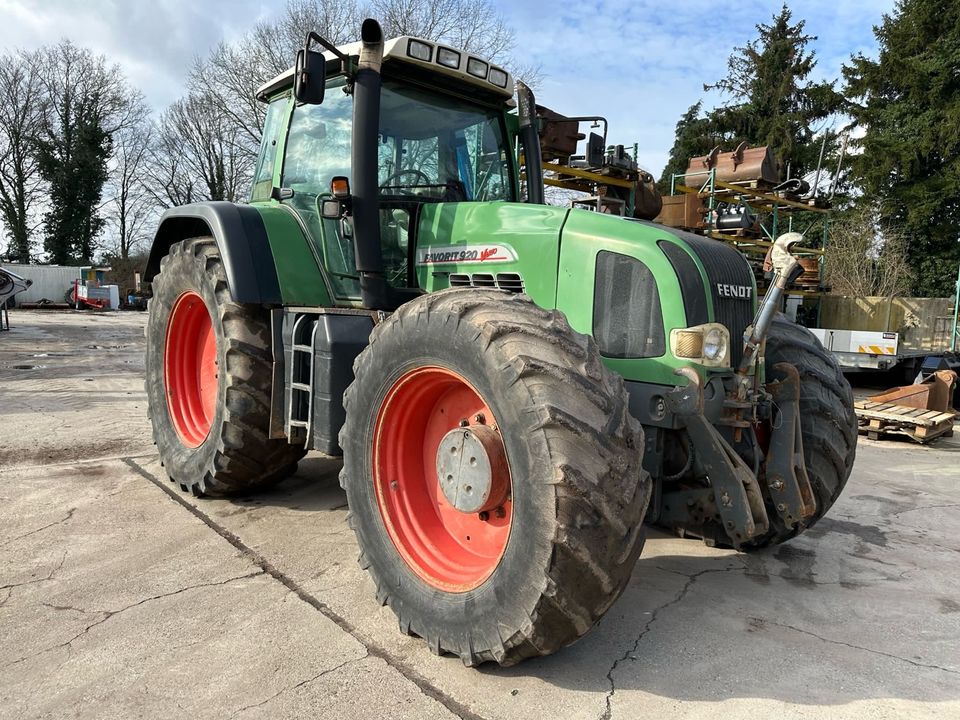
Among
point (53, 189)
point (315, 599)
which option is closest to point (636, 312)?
point (315, 599)

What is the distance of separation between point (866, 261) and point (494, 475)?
77.6 feet

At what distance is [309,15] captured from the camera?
2519 cm

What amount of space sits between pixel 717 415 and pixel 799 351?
1.05 meters

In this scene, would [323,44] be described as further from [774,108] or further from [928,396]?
[774,108]

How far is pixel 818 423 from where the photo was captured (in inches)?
143

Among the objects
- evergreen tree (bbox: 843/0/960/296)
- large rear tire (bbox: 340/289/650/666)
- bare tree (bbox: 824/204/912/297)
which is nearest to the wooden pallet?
large rear tire (bbox: 340/289/650/666)

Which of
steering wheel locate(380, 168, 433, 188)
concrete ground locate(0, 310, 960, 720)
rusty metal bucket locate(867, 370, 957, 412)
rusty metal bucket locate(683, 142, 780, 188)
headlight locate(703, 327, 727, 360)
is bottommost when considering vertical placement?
concrete ground locate(0, 310, 960, 720)

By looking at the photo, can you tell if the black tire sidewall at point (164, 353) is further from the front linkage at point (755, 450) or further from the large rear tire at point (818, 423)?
the large rear tire at point (818, 423)

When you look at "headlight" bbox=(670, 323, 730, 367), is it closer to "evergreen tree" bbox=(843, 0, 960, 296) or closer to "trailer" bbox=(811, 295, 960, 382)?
"trailer" bbox=(811, 295, 960, 382)

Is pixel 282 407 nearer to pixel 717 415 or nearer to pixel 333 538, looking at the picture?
pixel 333 538

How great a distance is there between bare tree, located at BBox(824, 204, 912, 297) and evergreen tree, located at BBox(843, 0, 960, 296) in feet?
3.24

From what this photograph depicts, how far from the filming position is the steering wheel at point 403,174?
3.89 m

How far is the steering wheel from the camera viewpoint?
3887 millimetres

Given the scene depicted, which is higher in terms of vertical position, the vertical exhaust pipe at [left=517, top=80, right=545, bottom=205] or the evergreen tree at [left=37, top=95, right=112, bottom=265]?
the evergreen tree at [left=37, top=95, right=112, bottom=265]
